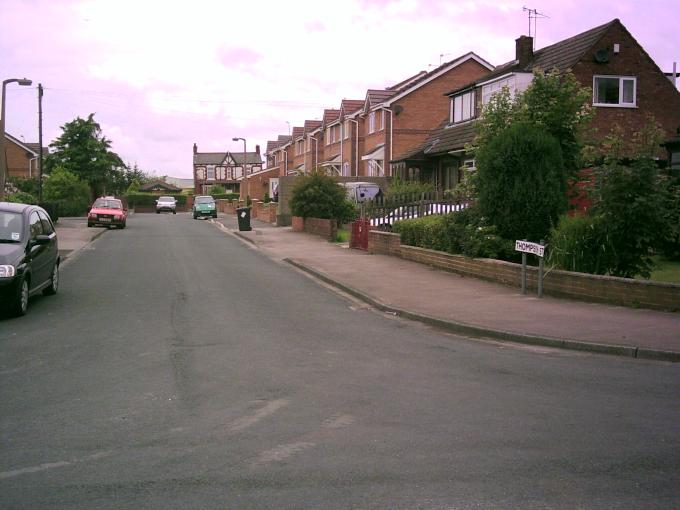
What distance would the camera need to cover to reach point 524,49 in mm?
32719

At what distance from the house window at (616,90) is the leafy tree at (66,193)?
118ft

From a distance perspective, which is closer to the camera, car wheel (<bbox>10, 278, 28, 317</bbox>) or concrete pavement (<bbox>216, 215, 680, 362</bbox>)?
concrete pavement (<bbox>216, 215, 680, 362</bbox>)

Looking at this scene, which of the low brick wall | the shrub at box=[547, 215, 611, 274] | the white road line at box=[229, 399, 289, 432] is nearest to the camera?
the white road line at box=[229, 399, 289, 432]

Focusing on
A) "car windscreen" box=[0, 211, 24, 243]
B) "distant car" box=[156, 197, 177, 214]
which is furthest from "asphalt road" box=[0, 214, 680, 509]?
"distant car" box=[156, 197, 177, 214]

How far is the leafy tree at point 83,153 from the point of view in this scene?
63.2 meters

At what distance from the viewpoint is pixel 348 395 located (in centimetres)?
710

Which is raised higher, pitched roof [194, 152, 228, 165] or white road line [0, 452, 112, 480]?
pitched roof [194, 152, 228, 165]

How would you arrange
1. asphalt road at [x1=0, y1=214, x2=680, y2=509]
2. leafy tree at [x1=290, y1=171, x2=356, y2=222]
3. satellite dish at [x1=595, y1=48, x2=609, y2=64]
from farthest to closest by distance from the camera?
1. leafy tree at [x1=290, y1=171, x2=356, y2=222]
2. satellite dish at [x1=595, y1=48, x2=609, y2=64]
3. asphalt road at [x1=0, y1=214, x2=680, y2=509]

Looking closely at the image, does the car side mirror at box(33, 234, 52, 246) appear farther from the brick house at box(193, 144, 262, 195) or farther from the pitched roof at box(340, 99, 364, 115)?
the brick house at box(193, 144, 262, 195)

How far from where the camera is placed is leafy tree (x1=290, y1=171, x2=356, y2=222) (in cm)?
3150

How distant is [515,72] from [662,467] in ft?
89.2

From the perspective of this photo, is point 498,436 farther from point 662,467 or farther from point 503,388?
point 503,388

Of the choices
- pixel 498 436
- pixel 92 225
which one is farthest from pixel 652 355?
pixel 92 225

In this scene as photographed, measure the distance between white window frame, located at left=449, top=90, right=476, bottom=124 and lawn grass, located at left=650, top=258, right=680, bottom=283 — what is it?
17757 millimetres
